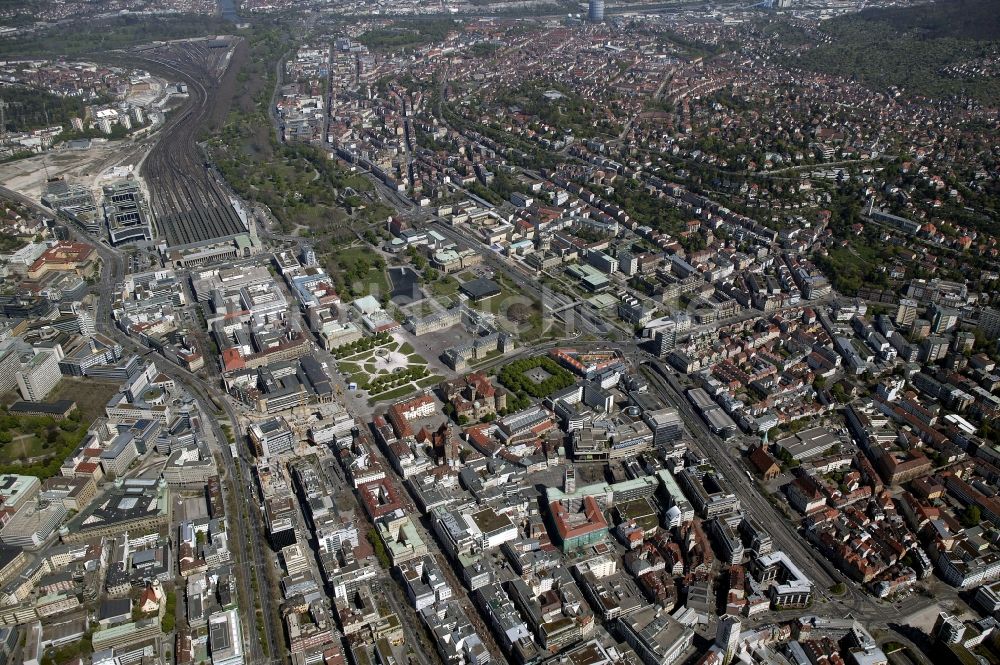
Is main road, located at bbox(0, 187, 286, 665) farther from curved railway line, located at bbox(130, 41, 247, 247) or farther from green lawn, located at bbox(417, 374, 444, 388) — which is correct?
green lawn, located at bbox(417, 374, 444, 388)

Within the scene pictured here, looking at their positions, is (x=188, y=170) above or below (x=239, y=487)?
above

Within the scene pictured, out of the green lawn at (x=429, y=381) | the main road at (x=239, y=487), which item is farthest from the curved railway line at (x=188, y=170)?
the green lawn at (x=429, y=381)

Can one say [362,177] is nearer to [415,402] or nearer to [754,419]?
[415,402]

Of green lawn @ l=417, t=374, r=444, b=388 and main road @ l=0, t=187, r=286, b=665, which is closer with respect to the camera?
main road @ l=0, t=187, r=286, b=665

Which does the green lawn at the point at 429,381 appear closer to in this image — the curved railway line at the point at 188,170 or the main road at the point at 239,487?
the main road at the point at 239,487

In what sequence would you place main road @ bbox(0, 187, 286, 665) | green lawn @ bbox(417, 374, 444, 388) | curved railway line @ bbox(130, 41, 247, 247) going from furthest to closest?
curved railway line @ bbox(130, 41, 247, 247)
green lawn @ bbox(417, 374, 444, 388)
main road @ bbox(0, 187, 286, 665)

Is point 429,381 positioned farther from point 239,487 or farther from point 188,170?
point 188,170

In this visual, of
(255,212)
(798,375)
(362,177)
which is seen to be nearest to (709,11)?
(362,177)

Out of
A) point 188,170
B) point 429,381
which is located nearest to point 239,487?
point 429,381

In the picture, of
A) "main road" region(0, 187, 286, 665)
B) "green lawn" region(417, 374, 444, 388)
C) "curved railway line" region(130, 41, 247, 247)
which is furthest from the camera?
A: "curved railway line" region(130, 41, 247, 247)

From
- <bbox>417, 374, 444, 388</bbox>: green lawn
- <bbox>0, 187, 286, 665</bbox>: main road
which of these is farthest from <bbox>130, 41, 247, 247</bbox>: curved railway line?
<bbox>417, 374, 444, 388</bbox>: green lawn

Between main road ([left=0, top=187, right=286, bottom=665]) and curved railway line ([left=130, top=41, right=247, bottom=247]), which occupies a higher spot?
curved railway line ([left=130, top=41, right=247, bottom=247])
